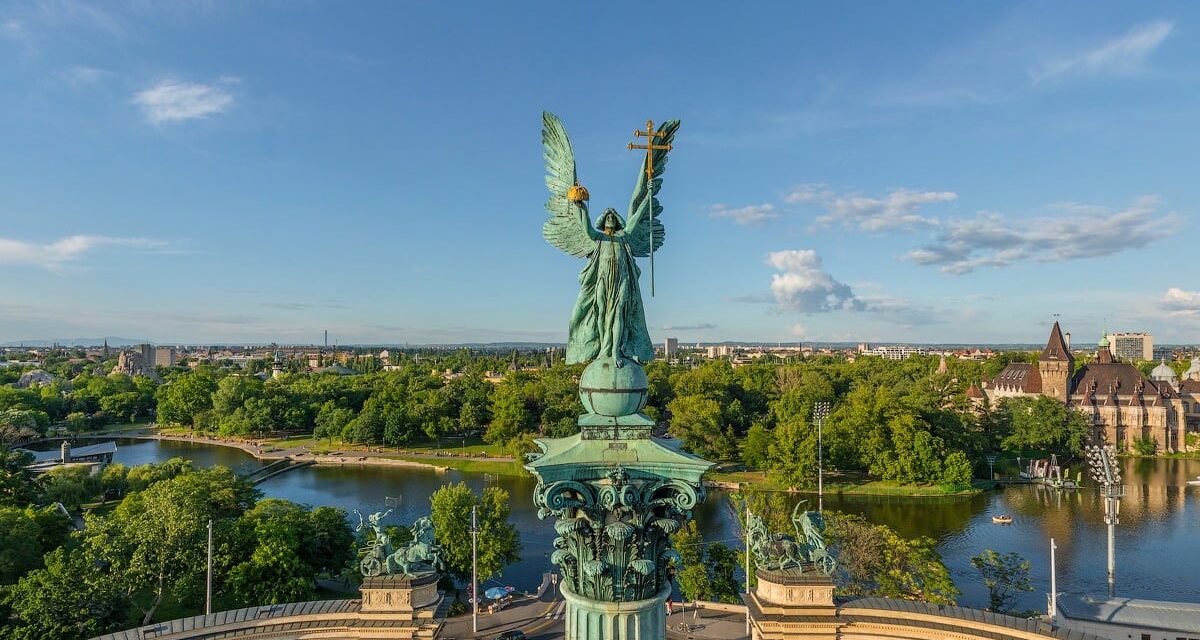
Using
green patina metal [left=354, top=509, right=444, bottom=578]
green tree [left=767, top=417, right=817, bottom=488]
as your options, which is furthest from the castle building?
green patina metal [left=354, top=509, right=444, bottom=578]

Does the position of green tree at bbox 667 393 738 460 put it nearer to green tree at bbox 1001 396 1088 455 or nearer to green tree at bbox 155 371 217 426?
green tree at bbox 1001 396 1088 455

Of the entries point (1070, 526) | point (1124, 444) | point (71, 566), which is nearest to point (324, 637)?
point (71, 566)

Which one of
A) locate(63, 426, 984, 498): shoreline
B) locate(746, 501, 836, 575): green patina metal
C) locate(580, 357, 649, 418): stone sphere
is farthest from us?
locate(63, 426, 984, 498): shoreline

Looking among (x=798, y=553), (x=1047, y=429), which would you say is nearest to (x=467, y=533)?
(x=798, y=553)

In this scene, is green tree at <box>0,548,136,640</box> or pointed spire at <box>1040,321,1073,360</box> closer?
green tree at <box>0,548,136,640</box>

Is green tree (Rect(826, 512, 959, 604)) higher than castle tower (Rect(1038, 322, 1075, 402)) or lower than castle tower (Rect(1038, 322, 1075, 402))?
lower

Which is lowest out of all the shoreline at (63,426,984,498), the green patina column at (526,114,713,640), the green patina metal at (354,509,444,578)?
the shoreline at (63,426,984,498)

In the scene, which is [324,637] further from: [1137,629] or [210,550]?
[1137,629]
